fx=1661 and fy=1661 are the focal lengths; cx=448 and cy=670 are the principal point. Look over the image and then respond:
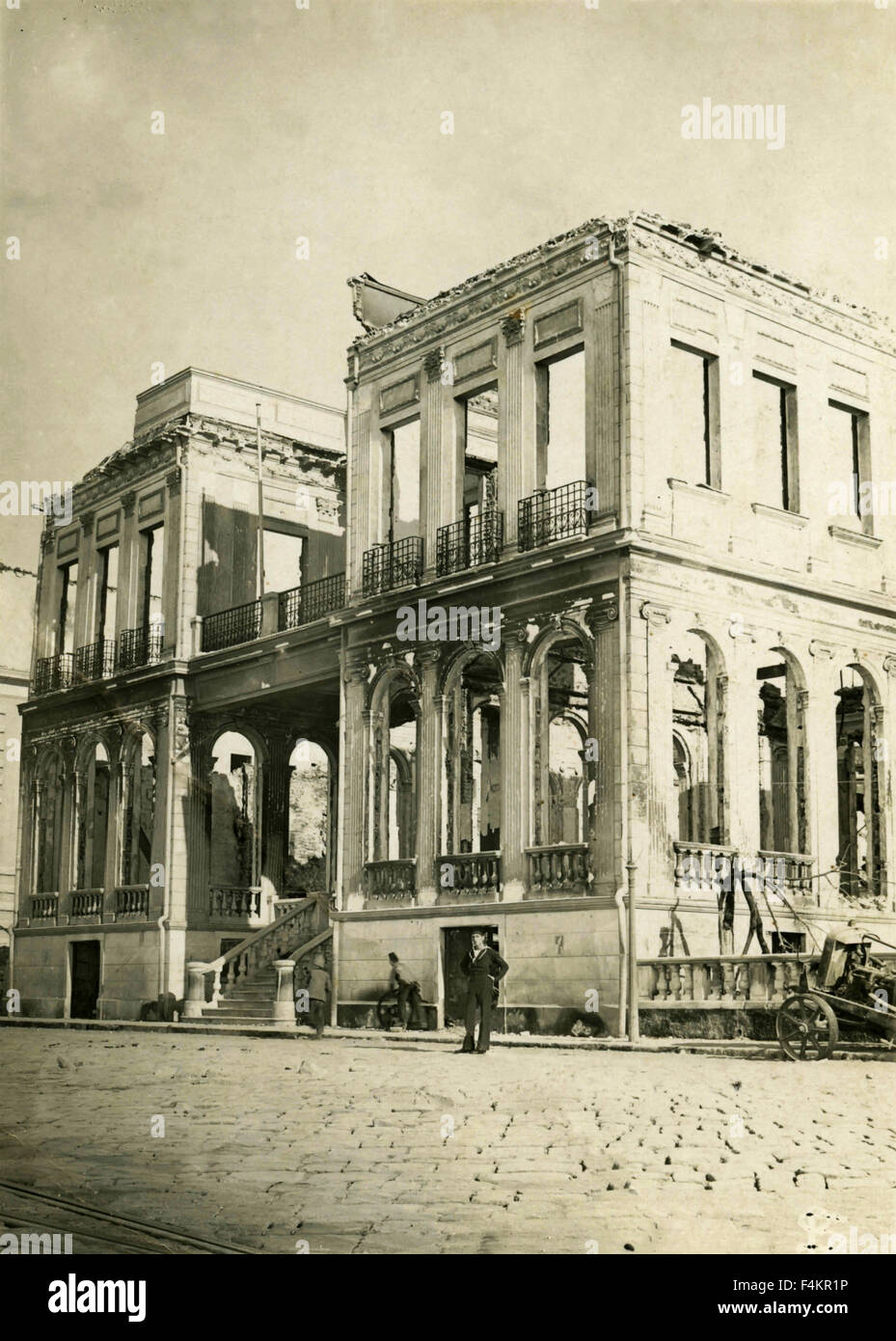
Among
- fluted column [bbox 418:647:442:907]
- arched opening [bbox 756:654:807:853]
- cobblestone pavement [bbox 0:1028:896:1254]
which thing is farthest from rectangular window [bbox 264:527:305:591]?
cobblestone pavement [bbox 0:1028:896:1254]

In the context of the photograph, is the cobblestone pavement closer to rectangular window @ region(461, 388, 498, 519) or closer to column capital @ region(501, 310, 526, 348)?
column capital @ region(501, 310, 526, 348)

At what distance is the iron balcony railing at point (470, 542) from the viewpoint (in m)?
21.6

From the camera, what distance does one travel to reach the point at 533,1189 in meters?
8.60

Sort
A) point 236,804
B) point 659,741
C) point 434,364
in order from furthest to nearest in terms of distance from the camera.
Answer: point 236,804 → point 434,364 → point 659,741

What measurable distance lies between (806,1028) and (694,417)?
6.90 m

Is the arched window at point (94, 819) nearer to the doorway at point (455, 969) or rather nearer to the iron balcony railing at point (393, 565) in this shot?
the doorway at point (455, 969)

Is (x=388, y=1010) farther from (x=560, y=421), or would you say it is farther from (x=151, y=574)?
(x=560, y=421)

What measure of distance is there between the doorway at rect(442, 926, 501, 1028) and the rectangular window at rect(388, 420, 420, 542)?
18.2 ft

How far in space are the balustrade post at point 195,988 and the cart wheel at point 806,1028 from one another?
1130 cm

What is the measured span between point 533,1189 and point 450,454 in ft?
50.9

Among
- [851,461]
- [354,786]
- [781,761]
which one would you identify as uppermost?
[851,461]

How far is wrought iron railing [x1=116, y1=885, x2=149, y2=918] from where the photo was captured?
20.6 meters

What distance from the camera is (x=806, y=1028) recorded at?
553 inches

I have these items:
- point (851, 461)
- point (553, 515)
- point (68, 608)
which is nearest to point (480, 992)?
point (68, 608)
